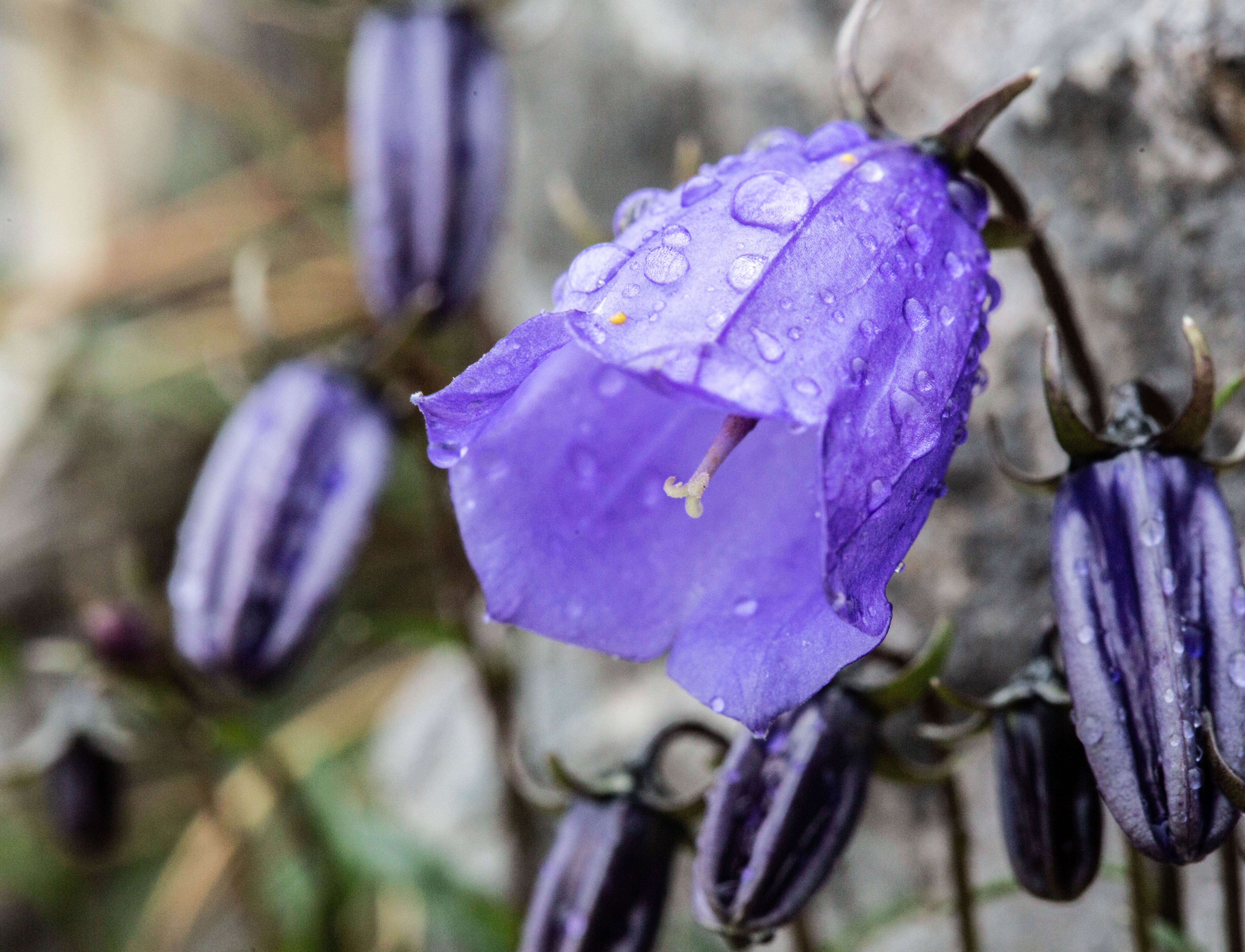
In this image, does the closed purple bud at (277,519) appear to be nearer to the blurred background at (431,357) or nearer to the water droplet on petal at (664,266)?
the blurred background at (431,357)

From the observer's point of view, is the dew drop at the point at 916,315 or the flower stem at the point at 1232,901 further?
the flower stem at the point at 1232,901

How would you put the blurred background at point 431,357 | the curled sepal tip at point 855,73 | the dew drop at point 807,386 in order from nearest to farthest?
1. the dew drop at point 807,386
2. the curled sepal tip at point 855,73
3. the blurred background at point 431,357

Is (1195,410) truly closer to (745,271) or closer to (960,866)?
(745,271)

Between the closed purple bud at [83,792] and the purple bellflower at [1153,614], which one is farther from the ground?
the purple bellflower at [1153,614]

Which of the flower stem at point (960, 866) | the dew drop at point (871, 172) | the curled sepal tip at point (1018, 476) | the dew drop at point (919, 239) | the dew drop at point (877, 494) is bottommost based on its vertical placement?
the flower stem at point (960, 866)

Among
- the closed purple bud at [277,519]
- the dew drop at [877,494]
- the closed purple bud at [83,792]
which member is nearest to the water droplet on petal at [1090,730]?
the dew drop at [877,494]

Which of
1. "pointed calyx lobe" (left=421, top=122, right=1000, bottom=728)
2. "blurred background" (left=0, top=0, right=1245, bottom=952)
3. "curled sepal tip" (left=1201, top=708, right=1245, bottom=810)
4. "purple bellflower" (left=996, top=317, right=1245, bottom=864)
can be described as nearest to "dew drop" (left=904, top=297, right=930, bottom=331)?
"pointed calyx lobe" (left=421, top=122, right=1000, bottom=728)

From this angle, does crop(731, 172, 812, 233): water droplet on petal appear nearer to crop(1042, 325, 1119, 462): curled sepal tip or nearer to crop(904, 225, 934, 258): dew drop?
crop(904, 225, 934, 258): dew drop
